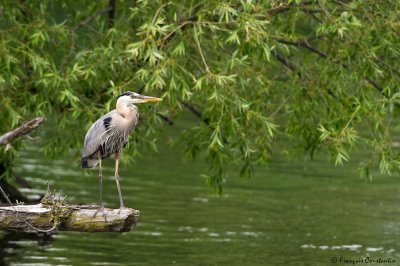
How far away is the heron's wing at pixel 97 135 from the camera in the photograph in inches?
476

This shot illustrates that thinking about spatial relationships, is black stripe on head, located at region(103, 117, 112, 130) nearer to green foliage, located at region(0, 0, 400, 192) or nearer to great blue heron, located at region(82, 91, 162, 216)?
great blue heron, located at region(82, 91, 162, 216)

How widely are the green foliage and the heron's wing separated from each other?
2.47 metres

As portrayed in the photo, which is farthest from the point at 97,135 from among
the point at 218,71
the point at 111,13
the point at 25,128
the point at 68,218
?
the point at 111,13

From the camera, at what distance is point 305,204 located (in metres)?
26.0

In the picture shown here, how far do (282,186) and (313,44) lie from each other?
382 inches

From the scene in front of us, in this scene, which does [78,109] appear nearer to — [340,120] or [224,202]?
[340,120]

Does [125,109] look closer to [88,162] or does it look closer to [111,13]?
Result: [88,162]

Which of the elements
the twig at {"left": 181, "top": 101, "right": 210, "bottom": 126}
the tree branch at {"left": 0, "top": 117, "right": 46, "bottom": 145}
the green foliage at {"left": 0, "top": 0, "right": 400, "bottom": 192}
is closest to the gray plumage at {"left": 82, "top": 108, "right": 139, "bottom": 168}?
the tree branch at {"left": 0, "top": 117, "right": 46, "bottom": 145}

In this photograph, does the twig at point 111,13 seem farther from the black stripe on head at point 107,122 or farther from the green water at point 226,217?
the black stripe on head at point 107,122

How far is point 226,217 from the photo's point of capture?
24031 millimetres

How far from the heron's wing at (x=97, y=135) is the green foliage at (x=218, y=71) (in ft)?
8.11

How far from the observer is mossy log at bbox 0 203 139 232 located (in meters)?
11.2

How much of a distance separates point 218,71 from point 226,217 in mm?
8438

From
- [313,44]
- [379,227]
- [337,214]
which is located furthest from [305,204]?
[313,44]
